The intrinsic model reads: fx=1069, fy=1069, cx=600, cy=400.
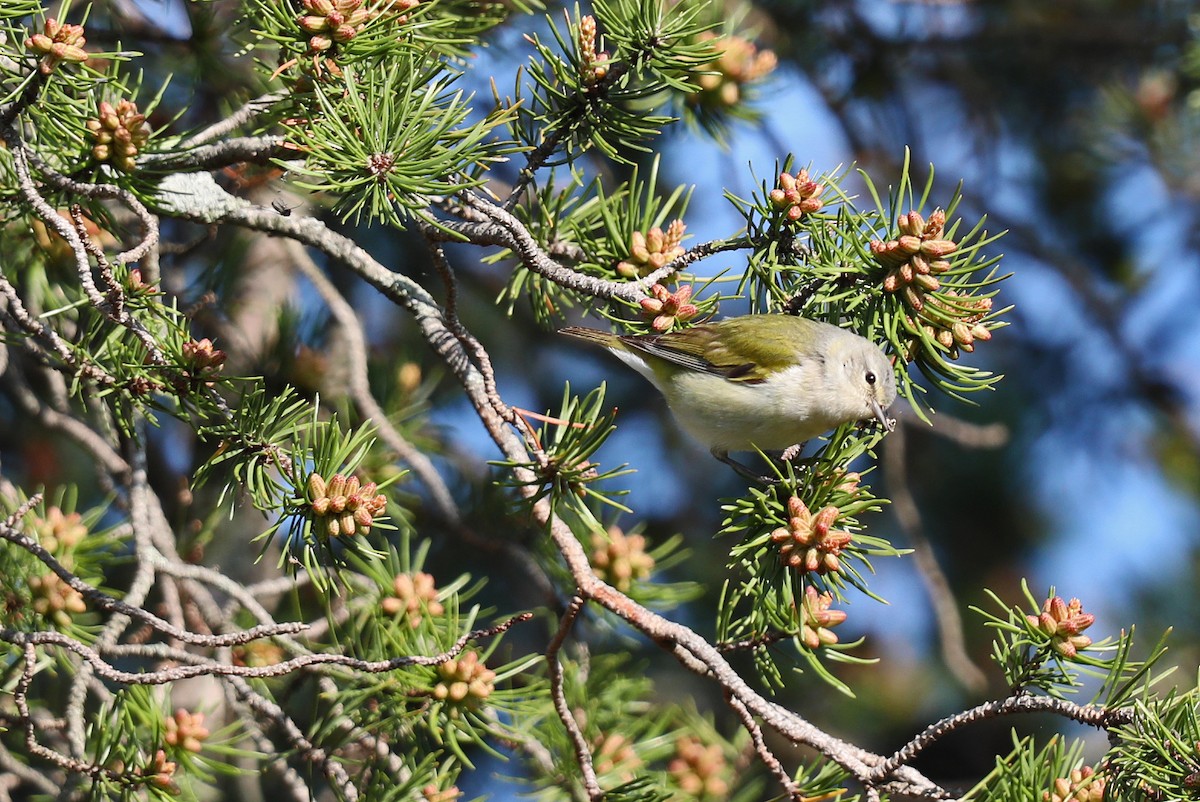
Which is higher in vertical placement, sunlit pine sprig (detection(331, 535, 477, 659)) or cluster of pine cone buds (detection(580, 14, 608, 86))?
cluster of pine cone buds (detection(580, 14, 608, 86))

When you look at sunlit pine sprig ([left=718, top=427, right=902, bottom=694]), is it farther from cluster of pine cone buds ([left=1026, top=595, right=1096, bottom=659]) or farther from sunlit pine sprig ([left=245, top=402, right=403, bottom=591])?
sunlit pine sprig ([left=245, top=402, right=403, bottom=591])

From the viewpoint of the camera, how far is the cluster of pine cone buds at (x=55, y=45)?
5.39ft

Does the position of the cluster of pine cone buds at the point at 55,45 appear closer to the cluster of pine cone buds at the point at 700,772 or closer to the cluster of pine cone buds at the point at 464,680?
the cluster of pine cone buds at the point at 464,680

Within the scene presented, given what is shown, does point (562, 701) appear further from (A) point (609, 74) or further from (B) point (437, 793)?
(A) point (609, 74)

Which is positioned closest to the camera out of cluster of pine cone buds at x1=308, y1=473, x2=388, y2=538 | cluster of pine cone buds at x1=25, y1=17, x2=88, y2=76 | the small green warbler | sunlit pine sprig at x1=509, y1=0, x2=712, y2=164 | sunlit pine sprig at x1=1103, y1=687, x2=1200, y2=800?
sunlit pine sprig at x1=1103, y1=687, x2=1200, y2=800

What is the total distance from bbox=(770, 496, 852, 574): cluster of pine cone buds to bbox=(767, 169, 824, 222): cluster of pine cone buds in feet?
1.79

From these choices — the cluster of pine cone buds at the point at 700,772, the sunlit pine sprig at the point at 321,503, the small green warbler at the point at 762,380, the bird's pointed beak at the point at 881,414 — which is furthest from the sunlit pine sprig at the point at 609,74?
the cluster of pine cone buds at the point at 700,772

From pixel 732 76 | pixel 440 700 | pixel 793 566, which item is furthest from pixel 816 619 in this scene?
pixel 732 76

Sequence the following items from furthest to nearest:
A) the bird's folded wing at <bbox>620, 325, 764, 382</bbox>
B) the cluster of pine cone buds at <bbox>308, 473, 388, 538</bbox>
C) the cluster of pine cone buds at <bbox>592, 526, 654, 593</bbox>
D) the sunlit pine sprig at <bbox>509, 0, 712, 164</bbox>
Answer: the bird's folded wing at <bbox>620, 325, 764, 382</bbox> → the cluster of pine cone buds at <bbox>592, 526, 654, 593</bbox> → the sunlit pine sprig at <bbox>509, 0, 712, 164</bbox> → the cluster of pine cone buds at <bbox>308, 473, 388, 538</bbox>

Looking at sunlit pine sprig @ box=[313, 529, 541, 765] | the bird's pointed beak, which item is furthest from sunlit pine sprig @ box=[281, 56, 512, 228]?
the bird's pointed beak

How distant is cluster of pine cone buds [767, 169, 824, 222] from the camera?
6.57 feet

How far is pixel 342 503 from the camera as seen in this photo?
1749 mm

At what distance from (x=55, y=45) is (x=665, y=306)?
3.66ft

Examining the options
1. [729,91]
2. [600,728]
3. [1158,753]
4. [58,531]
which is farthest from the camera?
[729,91]
